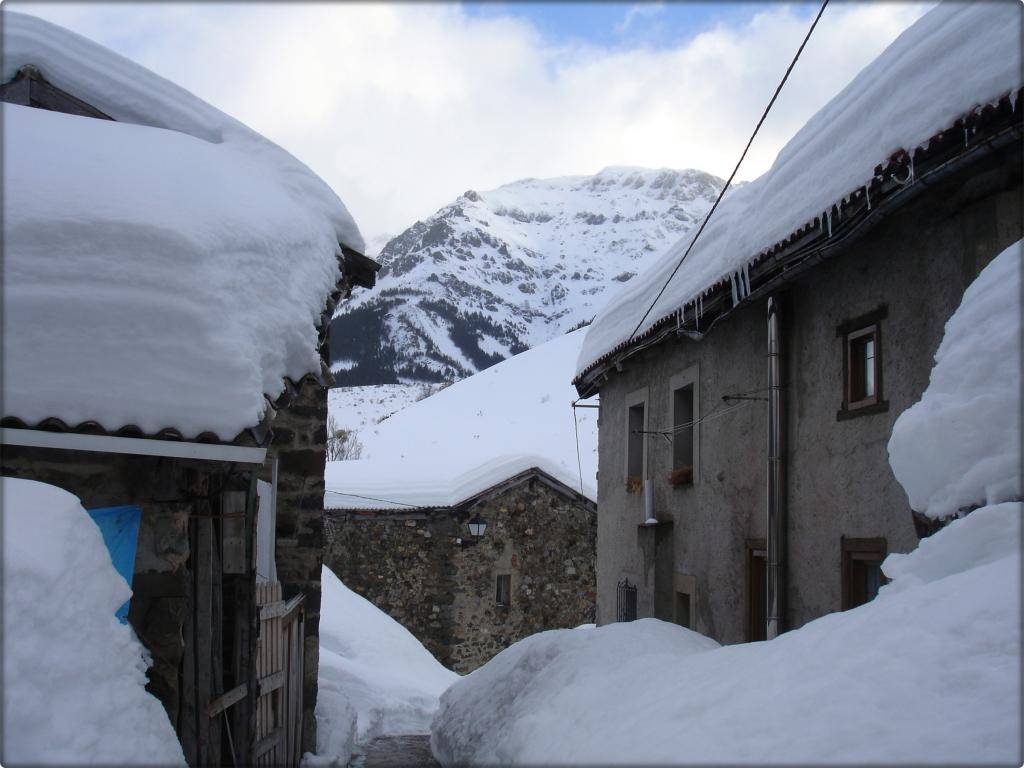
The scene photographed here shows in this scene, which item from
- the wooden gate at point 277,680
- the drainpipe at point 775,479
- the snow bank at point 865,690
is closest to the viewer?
the snow bank at point 865,690

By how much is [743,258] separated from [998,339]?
126 inches

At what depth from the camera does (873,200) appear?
18.7 feet

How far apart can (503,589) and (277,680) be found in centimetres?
1082

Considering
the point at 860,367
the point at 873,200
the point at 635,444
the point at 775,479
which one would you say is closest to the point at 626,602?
the point at 635,444

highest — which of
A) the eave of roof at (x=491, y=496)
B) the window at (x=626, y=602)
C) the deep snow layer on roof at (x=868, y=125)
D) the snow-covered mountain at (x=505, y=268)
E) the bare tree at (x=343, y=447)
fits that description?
the snow-covered mountain at (x=505, y=268)

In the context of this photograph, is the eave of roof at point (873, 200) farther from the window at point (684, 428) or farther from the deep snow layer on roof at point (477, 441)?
the deep snow layer on roof at point (477, 441)

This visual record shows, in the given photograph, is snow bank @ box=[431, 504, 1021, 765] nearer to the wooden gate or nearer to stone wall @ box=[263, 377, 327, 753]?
the wooden gate

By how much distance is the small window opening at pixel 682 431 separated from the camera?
9734 millimetres


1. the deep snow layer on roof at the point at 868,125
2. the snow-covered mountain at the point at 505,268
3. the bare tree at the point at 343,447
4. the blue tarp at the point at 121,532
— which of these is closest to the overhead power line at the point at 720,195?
the deep snow layer on roof at the point at 868,125

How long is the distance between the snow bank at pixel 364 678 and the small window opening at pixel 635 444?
384cm

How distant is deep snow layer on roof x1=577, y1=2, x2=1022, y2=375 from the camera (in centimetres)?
498

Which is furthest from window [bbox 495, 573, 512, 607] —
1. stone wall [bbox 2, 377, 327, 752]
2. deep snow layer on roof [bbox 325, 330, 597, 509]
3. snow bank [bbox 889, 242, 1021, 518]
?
snow bank [bbox 889, 242, 1021, 518]

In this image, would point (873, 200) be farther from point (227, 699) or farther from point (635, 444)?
point (635, 444)

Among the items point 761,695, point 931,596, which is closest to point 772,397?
point 931,596
